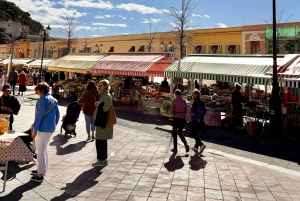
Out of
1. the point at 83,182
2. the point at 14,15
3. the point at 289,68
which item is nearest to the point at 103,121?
the point at 83,182

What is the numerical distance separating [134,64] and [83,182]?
1139 cm

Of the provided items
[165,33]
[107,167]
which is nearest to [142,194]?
[107,167]

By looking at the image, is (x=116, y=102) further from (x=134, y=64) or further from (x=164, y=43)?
(x=164, y=43)

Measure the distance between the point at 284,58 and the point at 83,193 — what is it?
9.06 meters

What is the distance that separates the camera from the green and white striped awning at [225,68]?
10871mm

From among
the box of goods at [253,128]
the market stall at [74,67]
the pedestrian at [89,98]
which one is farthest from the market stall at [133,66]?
the pedestrian at [89,98]

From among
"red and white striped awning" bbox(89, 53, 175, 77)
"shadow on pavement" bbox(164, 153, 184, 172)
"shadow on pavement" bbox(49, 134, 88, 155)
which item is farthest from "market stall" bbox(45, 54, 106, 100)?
"shadow on pavement" bbox(164, 153, 184, 172)

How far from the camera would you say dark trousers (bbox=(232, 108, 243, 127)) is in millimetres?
11039

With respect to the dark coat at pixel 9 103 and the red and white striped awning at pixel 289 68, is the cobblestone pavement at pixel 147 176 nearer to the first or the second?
the dark coat at pixel 9 103

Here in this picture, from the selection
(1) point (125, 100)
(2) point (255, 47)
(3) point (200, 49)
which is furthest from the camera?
(3) point (200, 49)

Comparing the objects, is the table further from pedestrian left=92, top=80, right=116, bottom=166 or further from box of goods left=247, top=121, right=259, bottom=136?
box of goods left=247, top=121, right=259, bottom=136

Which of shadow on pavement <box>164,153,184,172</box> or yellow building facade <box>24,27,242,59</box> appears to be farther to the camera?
yellow building facade <box>24,27,242,59</box>

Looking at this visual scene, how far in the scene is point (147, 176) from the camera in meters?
5.64

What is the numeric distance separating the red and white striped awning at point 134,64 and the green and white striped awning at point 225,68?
1348 mm
